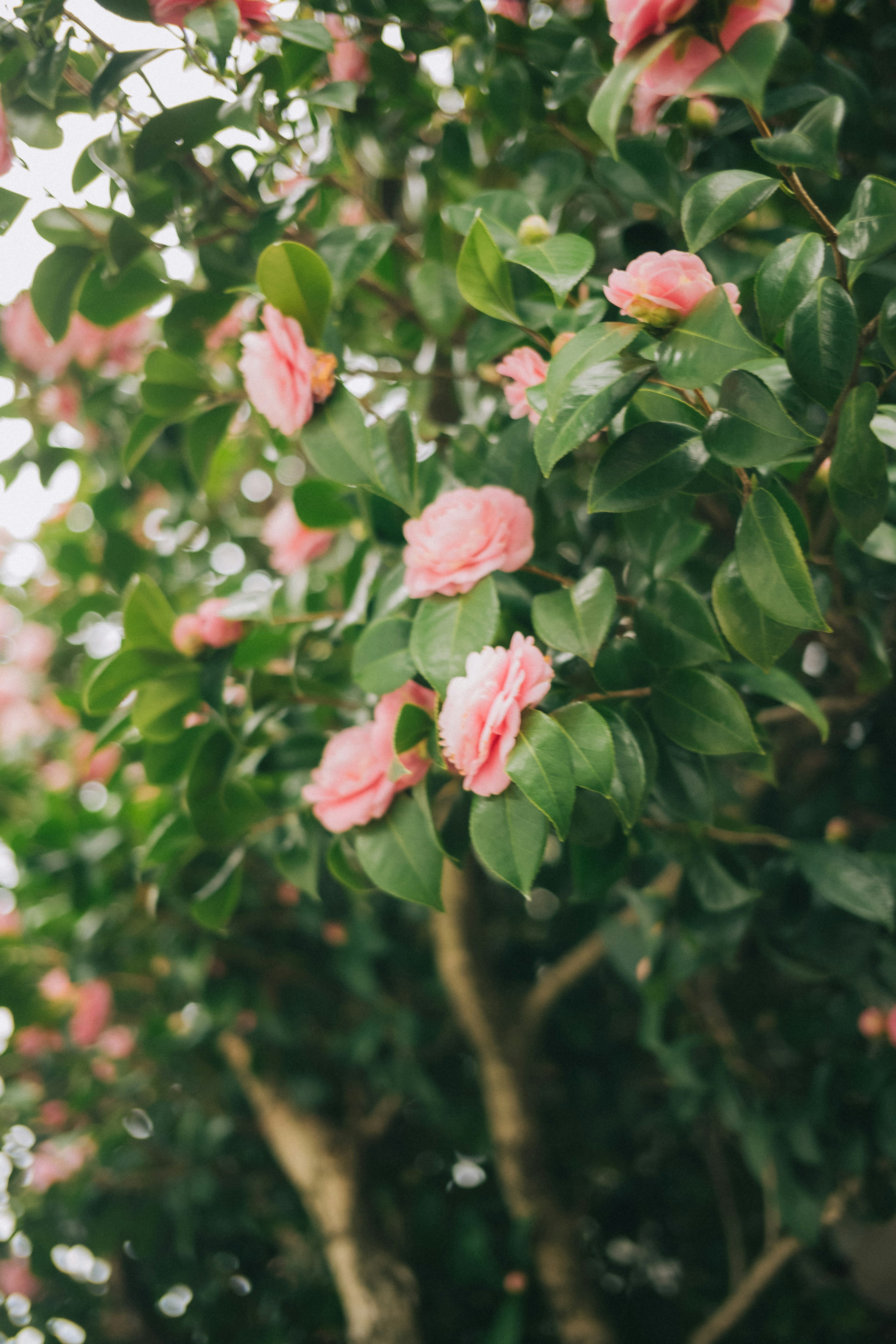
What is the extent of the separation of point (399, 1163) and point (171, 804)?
98 cm

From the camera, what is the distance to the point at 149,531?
55.6 inches

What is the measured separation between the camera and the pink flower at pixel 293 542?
39.1 inches

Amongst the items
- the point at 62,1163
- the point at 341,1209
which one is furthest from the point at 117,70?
the point at 62,1163

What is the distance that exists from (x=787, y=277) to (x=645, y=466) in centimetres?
11

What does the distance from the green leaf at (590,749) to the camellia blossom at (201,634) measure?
1.14ft

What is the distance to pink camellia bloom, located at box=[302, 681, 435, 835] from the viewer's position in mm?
549

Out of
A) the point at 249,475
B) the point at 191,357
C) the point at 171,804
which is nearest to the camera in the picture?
the point at 191,357

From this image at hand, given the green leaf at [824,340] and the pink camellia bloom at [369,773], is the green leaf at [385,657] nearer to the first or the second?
the pink camellia bloom at [369,773]

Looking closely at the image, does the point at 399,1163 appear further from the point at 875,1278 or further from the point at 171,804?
the point at 171,804

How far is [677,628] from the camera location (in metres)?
0.51

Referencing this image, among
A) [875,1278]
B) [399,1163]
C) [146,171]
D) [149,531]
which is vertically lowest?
[399,1163]

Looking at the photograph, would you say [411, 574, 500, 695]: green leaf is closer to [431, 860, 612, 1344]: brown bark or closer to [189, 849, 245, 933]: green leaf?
[189, 849, 245, 933]: green leaf

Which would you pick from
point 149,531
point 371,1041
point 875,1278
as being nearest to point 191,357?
point 149,531

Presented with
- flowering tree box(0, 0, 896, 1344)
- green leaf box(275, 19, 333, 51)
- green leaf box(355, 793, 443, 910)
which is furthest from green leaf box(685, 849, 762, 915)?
green leaf box(275, 19, 333, 51)
